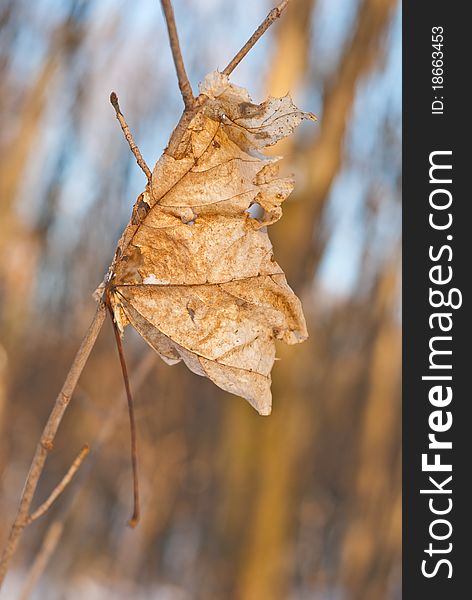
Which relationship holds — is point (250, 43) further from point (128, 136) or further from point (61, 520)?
point (61, 520)

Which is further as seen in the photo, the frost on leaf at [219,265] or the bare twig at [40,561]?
the bare twig at [40,561]

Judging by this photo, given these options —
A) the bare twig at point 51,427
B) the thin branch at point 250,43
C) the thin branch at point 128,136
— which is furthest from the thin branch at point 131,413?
the thin branch at point 250,43

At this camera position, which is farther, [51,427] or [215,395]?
[215,395]

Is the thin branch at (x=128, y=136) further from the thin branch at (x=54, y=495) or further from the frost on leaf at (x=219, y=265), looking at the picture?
the thin branch at (x=54, y=495)

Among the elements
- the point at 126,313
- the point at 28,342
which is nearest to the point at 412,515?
the point at 126,313

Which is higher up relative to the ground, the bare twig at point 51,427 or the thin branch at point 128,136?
the thin branch at point 128,136

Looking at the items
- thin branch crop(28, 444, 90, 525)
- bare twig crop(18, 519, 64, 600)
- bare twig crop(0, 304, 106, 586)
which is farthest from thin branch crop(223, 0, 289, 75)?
bare twig crop(18, 519, 64, 600)

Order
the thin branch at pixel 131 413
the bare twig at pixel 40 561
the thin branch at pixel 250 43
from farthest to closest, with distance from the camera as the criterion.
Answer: the bare twig at pixel 40 561
the thin branch at pixel 131 413
the thin branch at pixel 250 43

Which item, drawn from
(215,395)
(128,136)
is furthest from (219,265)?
(215,395)
